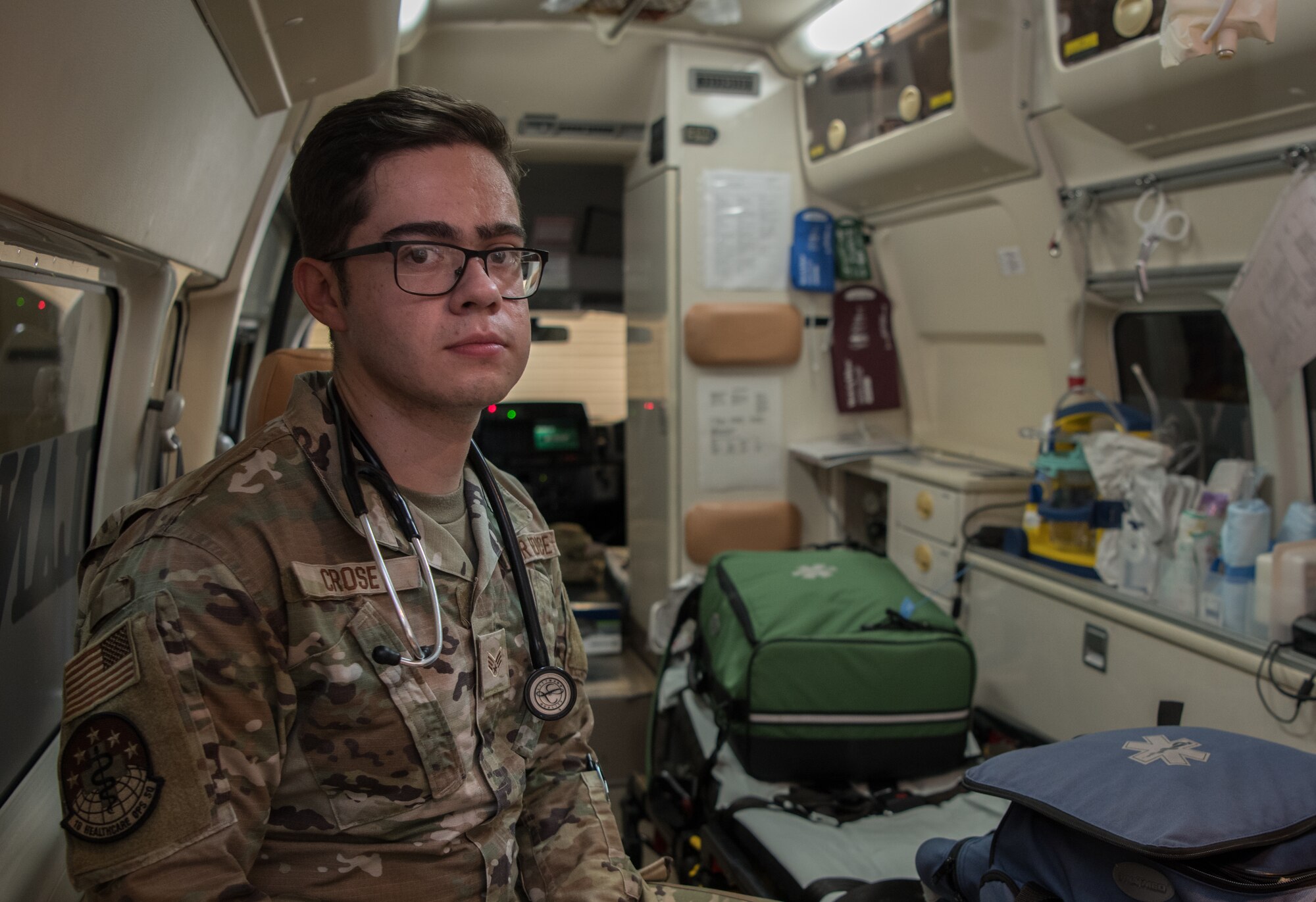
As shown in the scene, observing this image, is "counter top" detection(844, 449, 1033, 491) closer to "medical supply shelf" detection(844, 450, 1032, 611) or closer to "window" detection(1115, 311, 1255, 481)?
"medical supply shelf" detection(844, 450, 1032, 611)

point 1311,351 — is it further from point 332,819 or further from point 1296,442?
Answer: point 332,819

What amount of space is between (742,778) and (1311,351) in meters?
1.64

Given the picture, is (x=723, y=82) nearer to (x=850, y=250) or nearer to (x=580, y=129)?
(x=580, y=129)

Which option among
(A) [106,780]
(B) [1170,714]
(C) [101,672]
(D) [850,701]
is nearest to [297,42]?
(C) [101,672]

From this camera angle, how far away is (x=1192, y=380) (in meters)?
2.82

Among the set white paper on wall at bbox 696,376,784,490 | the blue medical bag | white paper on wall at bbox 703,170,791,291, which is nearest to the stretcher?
the blue medical bag

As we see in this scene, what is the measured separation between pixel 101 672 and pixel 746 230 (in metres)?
3.36

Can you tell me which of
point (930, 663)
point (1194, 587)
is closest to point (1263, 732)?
point (1194, 587)

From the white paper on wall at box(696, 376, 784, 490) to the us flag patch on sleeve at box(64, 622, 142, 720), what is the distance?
3.12 metres

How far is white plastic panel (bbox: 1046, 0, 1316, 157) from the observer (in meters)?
1.92

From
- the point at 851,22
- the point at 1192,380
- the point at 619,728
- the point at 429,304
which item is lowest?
the point at 619,728

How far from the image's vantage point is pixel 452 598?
137 cm

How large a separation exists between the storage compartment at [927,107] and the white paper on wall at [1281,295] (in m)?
0.89

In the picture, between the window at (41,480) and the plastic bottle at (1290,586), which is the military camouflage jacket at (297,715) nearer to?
the window at (41,480)
